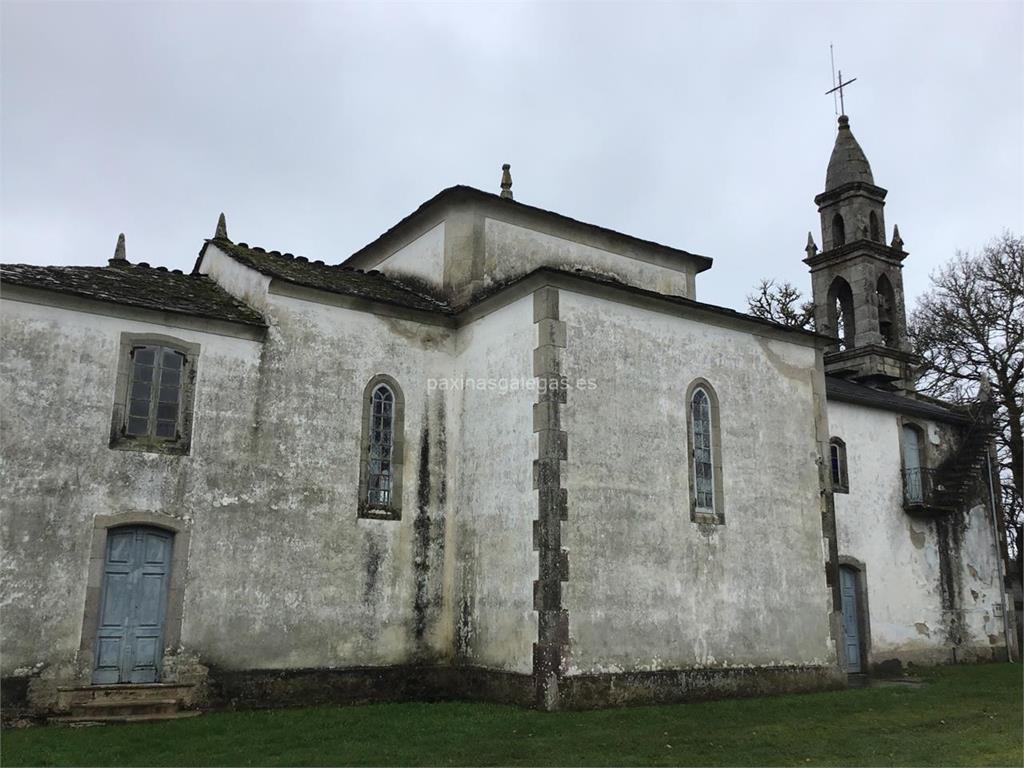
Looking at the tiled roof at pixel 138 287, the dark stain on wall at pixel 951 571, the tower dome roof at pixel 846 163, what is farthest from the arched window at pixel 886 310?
the tiled roof at pixel 138 287

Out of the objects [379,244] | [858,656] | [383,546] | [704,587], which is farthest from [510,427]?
[858,656]

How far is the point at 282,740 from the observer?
1055 centimetres

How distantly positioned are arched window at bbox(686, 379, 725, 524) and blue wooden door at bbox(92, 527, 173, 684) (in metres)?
8.35

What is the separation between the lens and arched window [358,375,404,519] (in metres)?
14.7

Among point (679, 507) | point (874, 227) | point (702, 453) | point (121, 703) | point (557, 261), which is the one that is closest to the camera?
point (121, 703)

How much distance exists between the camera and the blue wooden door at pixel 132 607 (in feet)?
40.3

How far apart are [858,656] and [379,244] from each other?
1376cm

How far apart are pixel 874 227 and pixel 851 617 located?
12125 millimetres

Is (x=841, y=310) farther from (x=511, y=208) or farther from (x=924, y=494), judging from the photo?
(x=511, y=208)

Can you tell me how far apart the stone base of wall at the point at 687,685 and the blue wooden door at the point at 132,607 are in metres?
5.82

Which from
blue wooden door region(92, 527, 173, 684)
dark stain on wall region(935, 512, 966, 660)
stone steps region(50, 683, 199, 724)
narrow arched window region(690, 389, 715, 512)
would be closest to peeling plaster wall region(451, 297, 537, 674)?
narrow arched window region(690, 389, 715, 512)

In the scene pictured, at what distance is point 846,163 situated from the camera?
86.5ft

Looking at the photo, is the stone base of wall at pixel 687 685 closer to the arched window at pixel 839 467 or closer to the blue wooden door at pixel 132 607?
the arched window at pixel 839 467

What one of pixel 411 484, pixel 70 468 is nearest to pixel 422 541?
pixel 411 484
